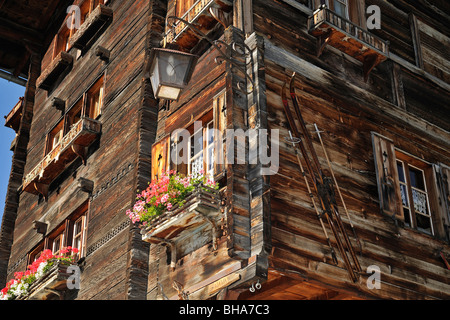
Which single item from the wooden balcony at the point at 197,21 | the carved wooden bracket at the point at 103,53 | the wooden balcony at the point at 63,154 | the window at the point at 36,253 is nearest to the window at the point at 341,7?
the wooden balcony at the point at 197,21

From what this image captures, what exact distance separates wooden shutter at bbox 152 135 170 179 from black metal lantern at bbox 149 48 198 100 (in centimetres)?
212

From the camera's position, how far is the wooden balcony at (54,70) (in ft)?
61.9

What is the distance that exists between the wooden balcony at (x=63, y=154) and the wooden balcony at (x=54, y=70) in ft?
10.3

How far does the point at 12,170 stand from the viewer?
65.5ft

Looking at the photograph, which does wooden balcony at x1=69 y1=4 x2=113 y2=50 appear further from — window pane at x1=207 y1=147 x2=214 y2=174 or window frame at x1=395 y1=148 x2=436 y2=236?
window frame at x1=395 y1=148 x2=436 y2=236

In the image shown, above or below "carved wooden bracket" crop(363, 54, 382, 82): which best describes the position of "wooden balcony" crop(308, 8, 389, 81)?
above

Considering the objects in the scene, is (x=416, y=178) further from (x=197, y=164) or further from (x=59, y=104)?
(x=59, y=104)

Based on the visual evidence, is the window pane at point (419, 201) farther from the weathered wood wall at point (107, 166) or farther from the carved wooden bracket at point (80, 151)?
the carved wooden bracket at point (80, 151)

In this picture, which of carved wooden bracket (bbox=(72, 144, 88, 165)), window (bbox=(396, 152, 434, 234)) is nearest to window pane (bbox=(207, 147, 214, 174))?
window (bbox=(396, 152, 434, 234))

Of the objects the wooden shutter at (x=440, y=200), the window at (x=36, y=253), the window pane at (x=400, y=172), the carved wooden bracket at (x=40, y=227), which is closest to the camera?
the wooden shutter at (x=440, y=200)

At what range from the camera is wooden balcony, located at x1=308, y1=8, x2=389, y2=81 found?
1312cm

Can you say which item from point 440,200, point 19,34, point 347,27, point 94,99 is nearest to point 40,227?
point 94,99

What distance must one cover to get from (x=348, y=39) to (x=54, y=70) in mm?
9056

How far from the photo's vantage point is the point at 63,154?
53.6 ft
